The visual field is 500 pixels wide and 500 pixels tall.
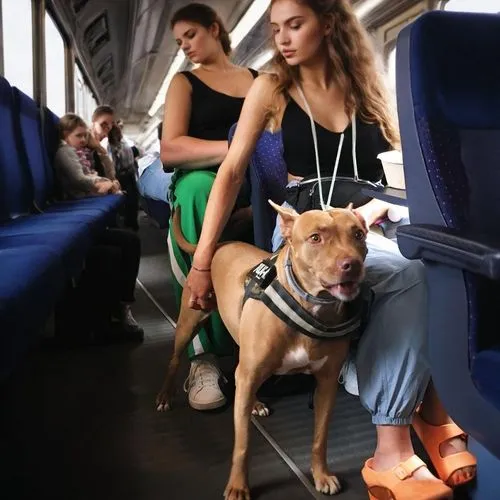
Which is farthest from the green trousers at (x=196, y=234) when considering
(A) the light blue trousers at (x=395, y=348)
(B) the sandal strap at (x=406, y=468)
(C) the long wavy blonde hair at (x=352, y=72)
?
(B) the sandal strap at (x=406, y=468)

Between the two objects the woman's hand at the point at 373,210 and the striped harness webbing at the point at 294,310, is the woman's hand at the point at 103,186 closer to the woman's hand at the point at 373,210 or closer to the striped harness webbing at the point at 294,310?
the woman's hand at the point at 373,210

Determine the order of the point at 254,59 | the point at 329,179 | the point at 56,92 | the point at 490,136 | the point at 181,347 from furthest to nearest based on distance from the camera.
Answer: the point at 254,59, the point at 56,92, the point at 181,347, the point at 329,179, the point at 490,136

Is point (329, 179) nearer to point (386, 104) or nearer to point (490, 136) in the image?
point (386, 104)

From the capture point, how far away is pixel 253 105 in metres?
1.80

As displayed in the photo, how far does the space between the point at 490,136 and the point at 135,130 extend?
90.5 feet

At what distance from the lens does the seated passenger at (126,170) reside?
7.89m

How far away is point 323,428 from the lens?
164 cm

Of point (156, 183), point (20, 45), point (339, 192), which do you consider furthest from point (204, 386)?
point (20, 45)

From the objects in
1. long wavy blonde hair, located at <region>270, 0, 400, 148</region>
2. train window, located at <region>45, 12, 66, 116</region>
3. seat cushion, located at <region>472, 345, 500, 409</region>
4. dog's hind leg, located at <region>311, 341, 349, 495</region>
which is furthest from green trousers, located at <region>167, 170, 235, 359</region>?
train window, located at <region>45, 12, 66, 116</region>

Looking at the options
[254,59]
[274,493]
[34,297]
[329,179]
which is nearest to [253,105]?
[329,179]

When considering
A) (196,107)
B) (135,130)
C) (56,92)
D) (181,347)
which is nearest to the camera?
(181,347)

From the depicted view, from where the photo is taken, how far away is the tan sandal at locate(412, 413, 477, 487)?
61.2 inches

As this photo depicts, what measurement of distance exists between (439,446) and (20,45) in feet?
16.2

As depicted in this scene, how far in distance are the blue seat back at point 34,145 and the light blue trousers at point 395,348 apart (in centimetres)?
282
